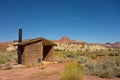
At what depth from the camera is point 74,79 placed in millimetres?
10297

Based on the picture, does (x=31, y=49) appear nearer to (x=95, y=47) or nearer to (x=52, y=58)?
(x=52, y=58)

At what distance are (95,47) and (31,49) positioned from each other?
68481 millimetres

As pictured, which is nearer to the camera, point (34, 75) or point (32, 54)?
point (34, 75)

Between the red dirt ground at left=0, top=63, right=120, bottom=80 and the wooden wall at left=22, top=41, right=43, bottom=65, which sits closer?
the red dirt ground at left=0, top=63, right=120, bottom=80

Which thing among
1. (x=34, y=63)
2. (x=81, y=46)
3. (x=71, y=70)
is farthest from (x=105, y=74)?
(x=81, y=46)

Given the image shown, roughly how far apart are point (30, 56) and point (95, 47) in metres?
68.6

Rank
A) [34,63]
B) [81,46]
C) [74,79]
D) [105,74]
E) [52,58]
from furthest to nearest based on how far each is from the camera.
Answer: [81,46], [52,58], [34,63], [105,74], [74,79]

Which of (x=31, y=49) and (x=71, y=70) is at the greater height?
(x=31, y=49)

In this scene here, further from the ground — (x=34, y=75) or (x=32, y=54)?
(x=32, y=54)

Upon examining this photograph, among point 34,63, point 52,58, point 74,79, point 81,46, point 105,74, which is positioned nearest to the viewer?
point 74,79

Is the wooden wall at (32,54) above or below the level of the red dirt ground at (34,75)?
above

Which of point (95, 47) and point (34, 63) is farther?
point (95, 47)

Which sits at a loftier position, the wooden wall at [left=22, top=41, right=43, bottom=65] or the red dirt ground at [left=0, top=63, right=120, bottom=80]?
the wooden wall at [left=22, top=41, right=43, bottom=65]

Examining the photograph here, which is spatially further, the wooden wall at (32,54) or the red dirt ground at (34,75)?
the wooden wall at (32,54)
